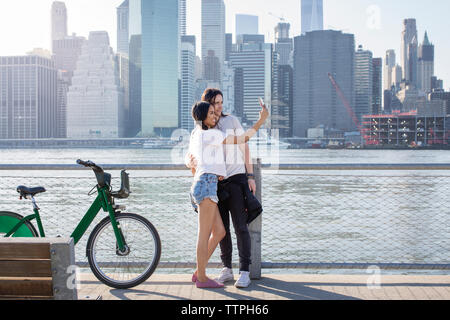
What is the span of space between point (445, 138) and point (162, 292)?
143095 millimetres

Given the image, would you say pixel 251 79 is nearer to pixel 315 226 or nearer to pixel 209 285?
pixel 315 226

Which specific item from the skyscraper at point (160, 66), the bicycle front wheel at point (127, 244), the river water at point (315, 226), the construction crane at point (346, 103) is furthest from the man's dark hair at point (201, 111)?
the skyscraper at point (160, 66)

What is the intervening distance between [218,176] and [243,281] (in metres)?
0.90

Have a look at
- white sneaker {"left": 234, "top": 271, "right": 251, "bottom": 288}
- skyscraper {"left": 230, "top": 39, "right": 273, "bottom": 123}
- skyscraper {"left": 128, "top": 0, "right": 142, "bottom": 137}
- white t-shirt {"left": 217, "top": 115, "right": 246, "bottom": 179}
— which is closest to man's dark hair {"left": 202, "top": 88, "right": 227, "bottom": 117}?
white t-shirt {"left": 217, "top": 115, "right": 246, "bottom": 179}

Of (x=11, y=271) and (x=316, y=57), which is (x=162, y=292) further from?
(x=316, y=57)

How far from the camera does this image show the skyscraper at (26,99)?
158250 mm

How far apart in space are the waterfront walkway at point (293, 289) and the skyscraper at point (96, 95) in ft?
515

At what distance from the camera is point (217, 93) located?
4.40 meters

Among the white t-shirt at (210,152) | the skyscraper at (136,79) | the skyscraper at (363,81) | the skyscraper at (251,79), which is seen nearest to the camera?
the white t-shirt at (210,152)

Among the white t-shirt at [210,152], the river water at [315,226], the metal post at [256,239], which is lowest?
the river water at [315,226]

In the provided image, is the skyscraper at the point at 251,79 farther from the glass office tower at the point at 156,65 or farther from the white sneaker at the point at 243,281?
the white sneaker at the point at 243,281

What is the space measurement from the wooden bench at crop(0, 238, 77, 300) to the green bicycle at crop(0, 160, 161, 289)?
158cm

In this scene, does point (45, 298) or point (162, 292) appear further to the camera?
point (162, 292)
